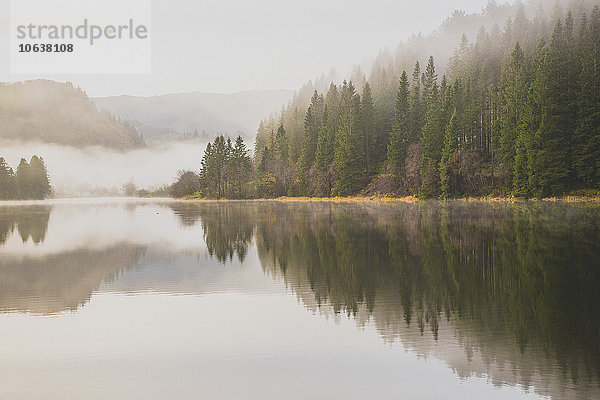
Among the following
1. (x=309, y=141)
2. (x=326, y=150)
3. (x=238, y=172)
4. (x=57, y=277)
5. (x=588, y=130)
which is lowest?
(x=57, y=277)

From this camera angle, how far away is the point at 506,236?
70.5ft

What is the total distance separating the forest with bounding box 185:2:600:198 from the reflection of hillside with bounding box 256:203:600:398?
46.8 m

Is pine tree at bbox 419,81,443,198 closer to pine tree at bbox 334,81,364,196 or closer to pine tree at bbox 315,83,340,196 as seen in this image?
pine tree at bbox 334,81,364,196

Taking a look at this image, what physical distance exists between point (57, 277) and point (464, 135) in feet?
258

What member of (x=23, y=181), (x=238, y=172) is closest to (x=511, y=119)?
(x=238, y=172)

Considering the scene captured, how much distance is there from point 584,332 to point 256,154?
153 metres

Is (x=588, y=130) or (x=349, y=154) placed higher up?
(x=349, y=154)

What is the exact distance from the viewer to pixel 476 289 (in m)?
10.9

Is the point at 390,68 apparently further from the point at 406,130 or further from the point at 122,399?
the point at 122,399

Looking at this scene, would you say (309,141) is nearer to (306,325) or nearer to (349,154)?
(349,154)

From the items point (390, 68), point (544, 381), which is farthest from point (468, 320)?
point (390, 68)

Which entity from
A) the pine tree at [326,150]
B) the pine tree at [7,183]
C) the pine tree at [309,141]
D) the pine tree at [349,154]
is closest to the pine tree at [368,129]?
the pine tree at [349,154]

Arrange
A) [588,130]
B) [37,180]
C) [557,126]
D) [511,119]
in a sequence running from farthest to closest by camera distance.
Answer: [37,180]
[511,119]
[557,126]
[588,130]

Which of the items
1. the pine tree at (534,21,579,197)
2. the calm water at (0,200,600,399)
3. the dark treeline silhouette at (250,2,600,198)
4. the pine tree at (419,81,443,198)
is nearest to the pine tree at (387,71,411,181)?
the dark treeline silhouette at (250,2,600,198)
